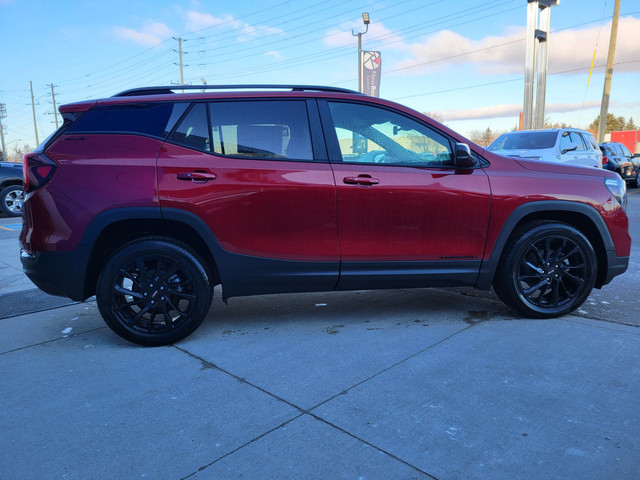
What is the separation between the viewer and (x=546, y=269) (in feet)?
12.6

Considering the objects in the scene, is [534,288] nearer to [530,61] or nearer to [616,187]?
[616,187]

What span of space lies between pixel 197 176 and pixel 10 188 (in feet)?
37.3

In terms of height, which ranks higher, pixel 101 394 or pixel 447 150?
pixel 447 150

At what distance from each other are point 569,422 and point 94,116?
11.3 ft

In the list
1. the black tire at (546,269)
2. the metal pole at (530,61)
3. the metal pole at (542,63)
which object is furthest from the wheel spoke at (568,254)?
the metal pole at (542,63)

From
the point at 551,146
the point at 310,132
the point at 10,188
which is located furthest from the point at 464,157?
the point at 10,188

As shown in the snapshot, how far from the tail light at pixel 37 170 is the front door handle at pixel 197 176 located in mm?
858

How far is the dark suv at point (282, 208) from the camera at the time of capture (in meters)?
3.33

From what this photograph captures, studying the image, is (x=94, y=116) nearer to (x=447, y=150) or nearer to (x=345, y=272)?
(x=345, y=272)

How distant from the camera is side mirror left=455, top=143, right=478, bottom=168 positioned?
3561 mm

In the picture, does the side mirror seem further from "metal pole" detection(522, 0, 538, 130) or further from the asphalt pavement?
"metal pole" detection(522, 0, 538, 130)

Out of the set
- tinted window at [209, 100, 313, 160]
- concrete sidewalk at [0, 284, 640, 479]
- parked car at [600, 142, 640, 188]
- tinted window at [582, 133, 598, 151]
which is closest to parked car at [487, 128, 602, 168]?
tinted window at [582, 133, 598, 151]

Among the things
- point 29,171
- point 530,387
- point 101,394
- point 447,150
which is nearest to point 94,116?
point 29,171

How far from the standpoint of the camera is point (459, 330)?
3.66 m
